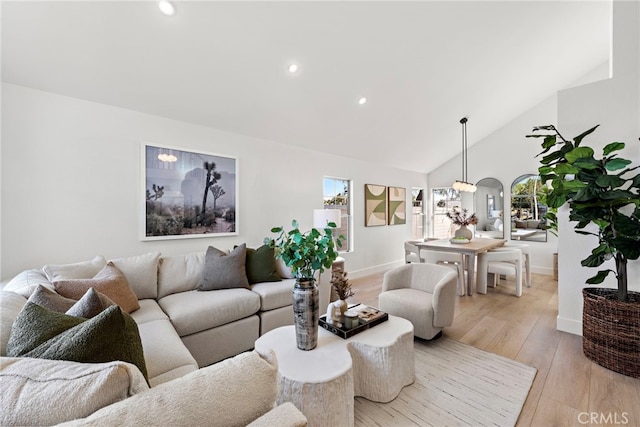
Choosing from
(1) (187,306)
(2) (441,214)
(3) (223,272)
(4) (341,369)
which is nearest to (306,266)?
(4) (341,369)

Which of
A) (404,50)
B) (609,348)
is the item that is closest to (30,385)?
(609,348)

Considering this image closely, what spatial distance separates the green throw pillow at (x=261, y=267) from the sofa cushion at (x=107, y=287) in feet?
3.51

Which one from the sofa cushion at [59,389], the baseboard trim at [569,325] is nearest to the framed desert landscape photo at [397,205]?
the baseboard trim at [569,325]

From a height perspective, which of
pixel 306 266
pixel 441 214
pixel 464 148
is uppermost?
pixel 464 148

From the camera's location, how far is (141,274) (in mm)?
2459

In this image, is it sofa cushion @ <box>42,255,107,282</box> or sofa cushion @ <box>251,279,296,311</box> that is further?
sofa cushion @ <box>251,279,296,311</box>

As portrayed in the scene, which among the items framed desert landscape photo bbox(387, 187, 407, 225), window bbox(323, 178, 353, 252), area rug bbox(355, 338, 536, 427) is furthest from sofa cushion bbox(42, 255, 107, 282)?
framed desert landscape photo bbox(387, 187, 407, 225)

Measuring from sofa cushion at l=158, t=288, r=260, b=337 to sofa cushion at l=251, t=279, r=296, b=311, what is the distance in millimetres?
67

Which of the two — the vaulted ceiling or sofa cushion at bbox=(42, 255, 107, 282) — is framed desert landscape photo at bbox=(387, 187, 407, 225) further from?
sofa cushion at bbox=(42, 255, 107, 282)

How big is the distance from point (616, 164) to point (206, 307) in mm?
3550

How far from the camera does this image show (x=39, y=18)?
1.95m

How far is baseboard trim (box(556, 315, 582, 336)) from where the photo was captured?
2.72m

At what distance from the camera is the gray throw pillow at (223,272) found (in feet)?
8.77

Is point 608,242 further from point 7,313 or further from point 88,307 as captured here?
point 7,313
